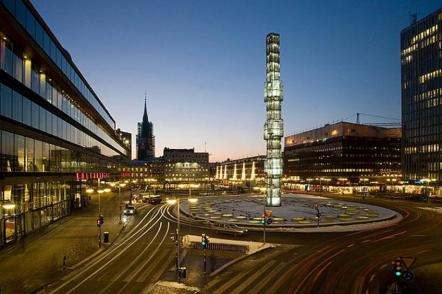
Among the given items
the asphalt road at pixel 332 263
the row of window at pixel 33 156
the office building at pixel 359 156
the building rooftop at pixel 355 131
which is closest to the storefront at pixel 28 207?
the row of window at pixel 33 156

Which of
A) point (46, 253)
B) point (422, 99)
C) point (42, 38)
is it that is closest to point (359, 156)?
point (422, 99)

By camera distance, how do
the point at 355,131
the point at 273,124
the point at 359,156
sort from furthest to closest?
the point at 355,131 → the point at 359,156 → the point at 273,124

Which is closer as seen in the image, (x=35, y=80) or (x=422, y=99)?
(x=35, y=80)

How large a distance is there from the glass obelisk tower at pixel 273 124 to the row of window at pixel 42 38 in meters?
41.7

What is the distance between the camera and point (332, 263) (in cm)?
3875

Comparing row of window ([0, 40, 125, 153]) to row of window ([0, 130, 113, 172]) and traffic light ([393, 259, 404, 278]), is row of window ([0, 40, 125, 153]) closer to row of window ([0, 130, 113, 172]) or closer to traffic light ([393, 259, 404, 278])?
row of window ([0, 130, 113, 172])

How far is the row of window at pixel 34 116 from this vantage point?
1711 inches

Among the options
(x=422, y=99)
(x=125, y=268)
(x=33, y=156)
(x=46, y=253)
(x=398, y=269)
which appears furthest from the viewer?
(x=422, y=99)

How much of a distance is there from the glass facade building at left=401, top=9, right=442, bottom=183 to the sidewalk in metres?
127

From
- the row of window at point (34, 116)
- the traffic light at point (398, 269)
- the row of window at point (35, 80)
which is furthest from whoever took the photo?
the row of window at point (35, 80)

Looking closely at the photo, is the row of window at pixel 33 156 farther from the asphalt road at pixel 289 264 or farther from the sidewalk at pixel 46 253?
the asphalt road at pixel 289 264

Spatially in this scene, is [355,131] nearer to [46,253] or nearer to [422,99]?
[422,99]

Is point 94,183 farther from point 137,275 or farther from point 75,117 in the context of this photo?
point 137,275

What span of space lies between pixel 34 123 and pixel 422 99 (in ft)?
472
